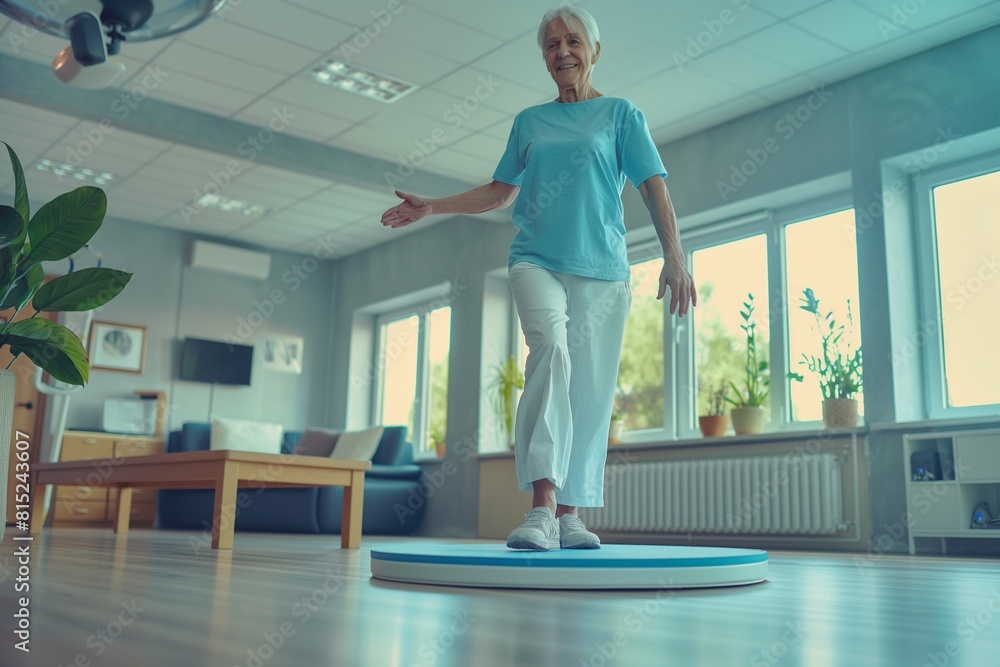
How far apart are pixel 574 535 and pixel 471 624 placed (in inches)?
40.6

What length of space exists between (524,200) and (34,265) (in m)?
1.11

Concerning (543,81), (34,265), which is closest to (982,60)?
(543,81)

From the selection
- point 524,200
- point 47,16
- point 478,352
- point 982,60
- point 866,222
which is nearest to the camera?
point 524,200

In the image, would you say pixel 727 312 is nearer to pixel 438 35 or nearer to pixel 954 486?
pixel 954 486

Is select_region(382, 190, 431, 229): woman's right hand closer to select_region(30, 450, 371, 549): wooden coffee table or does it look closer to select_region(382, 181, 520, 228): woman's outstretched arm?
select_region(382, 181, 520, 228): woman's outstretched arm

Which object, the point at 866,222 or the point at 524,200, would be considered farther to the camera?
the point at 866,222

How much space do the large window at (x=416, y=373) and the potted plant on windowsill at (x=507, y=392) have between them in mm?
807

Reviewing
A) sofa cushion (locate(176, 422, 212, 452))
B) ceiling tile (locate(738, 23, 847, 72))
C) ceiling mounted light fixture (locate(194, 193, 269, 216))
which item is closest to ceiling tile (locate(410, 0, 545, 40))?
ceiling tile (locate(738, 23, 847, 72))

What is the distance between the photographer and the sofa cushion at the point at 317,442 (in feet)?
27.4

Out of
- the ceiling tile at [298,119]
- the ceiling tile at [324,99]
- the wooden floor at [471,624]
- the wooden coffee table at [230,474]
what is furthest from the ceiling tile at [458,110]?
the wooden floor at [471,624]

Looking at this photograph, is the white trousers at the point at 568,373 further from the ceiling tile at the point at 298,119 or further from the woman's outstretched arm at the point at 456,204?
the ceiling tile at the point at 298,119

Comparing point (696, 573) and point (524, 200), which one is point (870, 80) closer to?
point (524, 200)

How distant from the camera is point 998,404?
4.91 meters

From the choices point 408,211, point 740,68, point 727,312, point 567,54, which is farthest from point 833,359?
point 408,211
